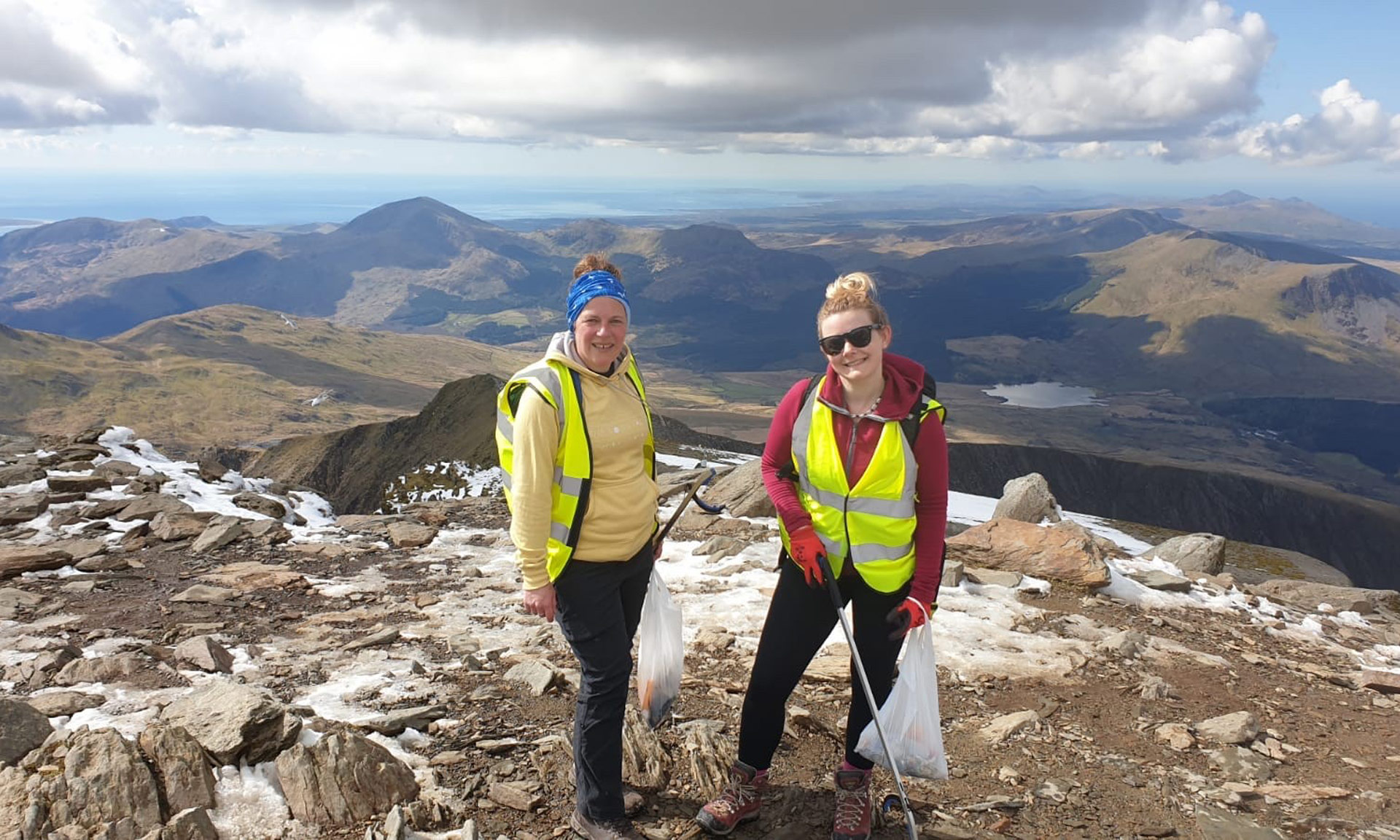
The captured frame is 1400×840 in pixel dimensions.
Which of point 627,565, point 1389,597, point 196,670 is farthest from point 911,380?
point 1389,597

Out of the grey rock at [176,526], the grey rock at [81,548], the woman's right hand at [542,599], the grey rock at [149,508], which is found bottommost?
the grey rock at [176,526]

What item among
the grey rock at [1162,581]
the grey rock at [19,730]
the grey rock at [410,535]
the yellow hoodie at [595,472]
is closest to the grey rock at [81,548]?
the grey rock at [410,535]

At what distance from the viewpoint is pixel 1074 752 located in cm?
702

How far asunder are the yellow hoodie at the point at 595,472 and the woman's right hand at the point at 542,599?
0.04m

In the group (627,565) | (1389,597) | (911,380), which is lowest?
(1389,597)

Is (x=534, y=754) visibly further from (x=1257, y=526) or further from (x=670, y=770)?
(x=1257, y=526)

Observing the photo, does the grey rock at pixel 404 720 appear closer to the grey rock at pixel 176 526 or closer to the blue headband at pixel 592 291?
the blue headband at pixel 592 291

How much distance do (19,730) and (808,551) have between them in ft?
18.7

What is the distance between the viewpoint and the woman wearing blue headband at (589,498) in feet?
14.5

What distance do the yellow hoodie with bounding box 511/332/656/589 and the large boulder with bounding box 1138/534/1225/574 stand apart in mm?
17873

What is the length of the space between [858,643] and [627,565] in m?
1.72

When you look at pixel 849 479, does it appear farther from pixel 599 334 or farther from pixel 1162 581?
pixel 1162 581

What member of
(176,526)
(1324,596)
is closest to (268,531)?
(176,526)

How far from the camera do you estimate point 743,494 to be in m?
18.2
